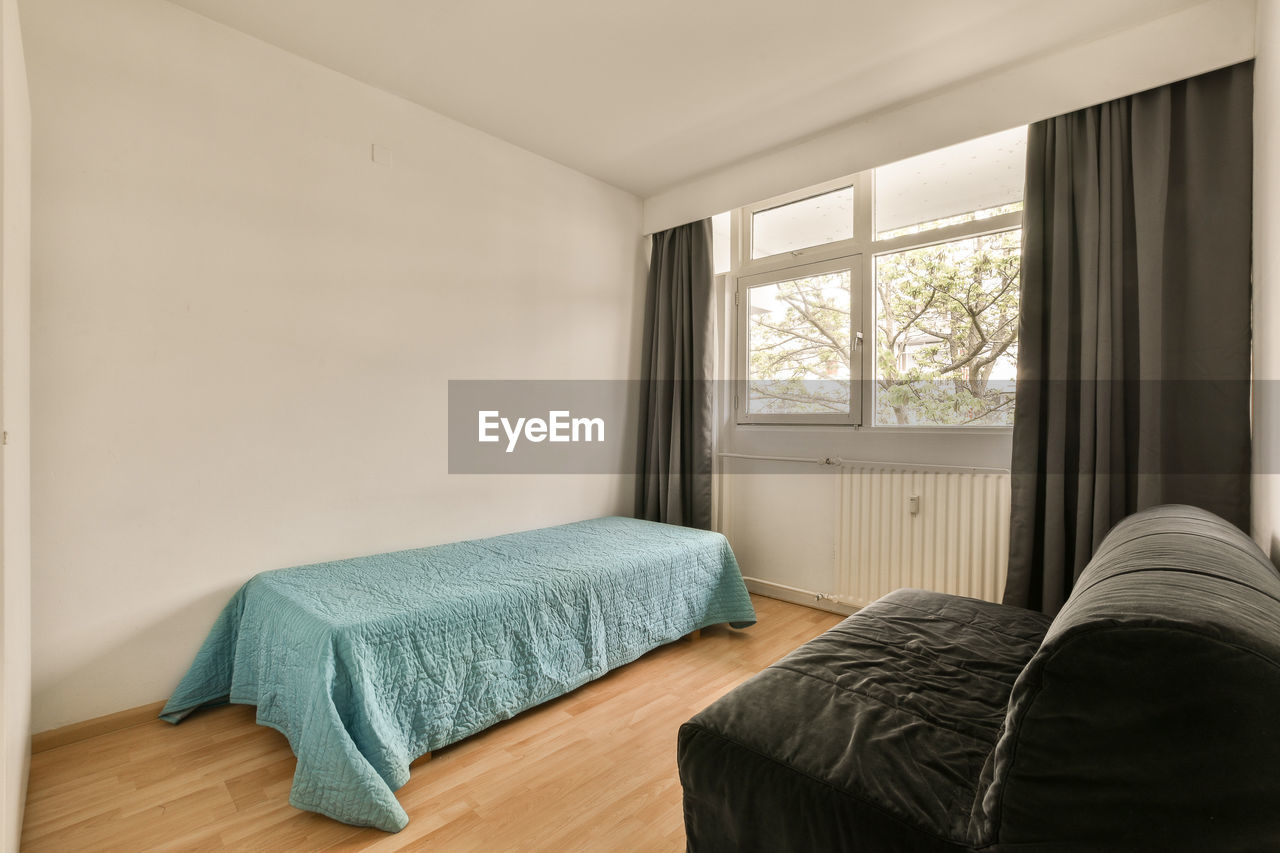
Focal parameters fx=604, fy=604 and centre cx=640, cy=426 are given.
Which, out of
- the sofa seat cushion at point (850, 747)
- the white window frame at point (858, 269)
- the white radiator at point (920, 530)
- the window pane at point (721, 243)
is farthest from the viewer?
the window pane at point (721, 243)

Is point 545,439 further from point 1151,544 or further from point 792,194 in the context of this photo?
point 1151,544

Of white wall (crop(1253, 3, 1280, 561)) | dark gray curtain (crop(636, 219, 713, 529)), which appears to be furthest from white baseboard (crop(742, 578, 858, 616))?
white wall (crop(1253, 3, 1280, 561))

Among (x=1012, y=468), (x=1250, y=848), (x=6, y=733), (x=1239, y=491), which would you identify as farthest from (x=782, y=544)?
(x=6, y=733)

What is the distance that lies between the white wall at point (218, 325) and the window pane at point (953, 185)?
6.68 ft

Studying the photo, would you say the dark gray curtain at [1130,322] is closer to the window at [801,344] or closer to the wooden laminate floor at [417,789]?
the window at [801,344]

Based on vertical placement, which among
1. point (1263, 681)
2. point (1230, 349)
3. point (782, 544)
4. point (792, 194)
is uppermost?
point (792, 194)

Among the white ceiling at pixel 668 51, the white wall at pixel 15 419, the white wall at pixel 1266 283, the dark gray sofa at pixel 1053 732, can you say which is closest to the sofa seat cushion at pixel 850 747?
the dark gray sofa at pixel 1053 732

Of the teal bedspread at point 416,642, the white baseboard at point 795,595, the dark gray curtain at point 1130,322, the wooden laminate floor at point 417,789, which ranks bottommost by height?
the wooden laminate floor at point 417,789

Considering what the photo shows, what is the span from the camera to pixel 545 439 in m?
3.40

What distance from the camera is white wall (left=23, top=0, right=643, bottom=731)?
1.96 meters

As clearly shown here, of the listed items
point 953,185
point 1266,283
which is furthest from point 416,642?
point 953,185

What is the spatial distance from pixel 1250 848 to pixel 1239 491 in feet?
6.20

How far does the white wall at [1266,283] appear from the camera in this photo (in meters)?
1.55

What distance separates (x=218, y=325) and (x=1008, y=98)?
128 inches
